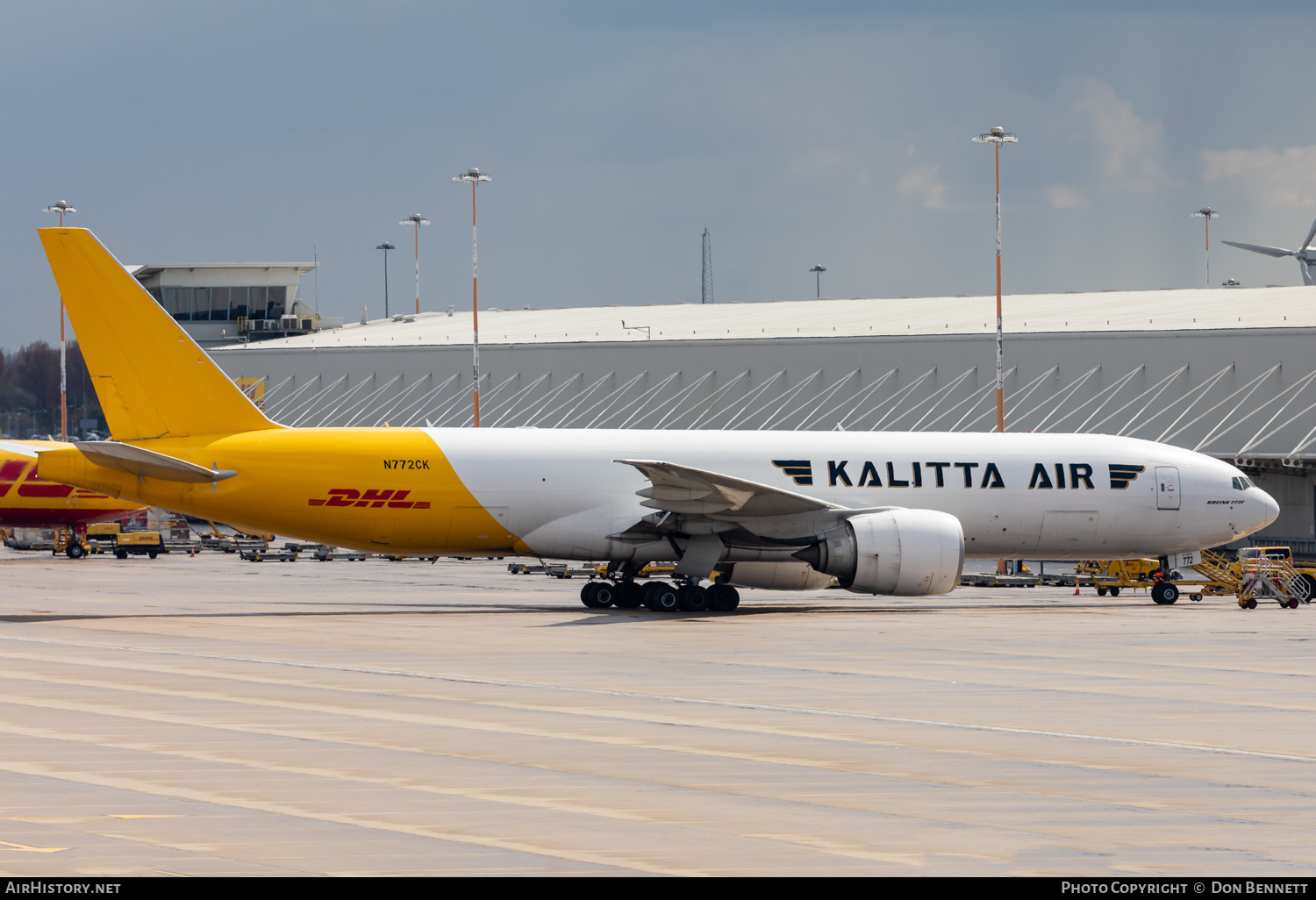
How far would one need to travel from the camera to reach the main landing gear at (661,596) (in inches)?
1205

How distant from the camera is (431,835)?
10.0 metres

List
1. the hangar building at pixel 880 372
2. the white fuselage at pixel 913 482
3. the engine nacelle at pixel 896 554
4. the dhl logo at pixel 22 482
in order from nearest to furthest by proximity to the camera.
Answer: the engine nacelle at pixel 896 554 → the white fuselage at pixel 913 482 → the hangar building at pixel 880 372 → the dhl logo at pixel 22 482

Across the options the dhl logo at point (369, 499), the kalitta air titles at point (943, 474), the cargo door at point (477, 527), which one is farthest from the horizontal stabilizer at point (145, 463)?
the kalitta air titles at point (943, 474)

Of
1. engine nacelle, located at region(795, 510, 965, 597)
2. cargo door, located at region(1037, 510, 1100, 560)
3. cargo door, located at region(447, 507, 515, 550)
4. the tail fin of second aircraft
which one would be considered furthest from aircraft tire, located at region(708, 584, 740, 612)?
the tail fin of second aircraft

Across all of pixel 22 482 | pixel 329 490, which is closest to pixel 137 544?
pixel 22 482

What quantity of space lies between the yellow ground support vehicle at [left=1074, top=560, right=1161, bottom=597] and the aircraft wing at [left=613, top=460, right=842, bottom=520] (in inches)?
478

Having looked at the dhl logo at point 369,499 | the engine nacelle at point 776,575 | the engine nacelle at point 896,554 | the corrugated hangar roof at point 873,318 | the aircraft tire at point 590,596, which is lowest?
the aircraft tire at point 590,596

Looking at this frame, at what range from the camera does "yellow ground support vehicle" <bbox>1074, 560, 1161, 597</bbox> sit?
3931cm

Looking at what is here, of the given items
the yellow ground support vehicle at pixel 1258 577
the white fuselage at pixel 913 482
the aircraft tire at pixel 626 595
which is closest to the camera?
the white fuselage at pixel 913 482

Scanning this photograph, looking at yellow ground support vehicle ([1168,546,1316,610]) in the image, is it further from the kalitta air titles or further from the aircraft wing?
the aircraft wing

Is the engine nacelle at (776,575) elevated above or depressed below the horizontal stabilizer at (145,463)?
below

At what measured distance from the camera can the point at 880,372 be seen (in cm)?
5884

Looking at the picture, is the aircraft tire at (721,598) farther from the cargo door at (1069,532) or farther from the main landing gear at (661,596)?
the cargo door at (1069,532)

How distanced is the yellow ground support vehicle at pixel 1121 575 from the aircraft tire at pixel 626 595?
13516 millimetres
